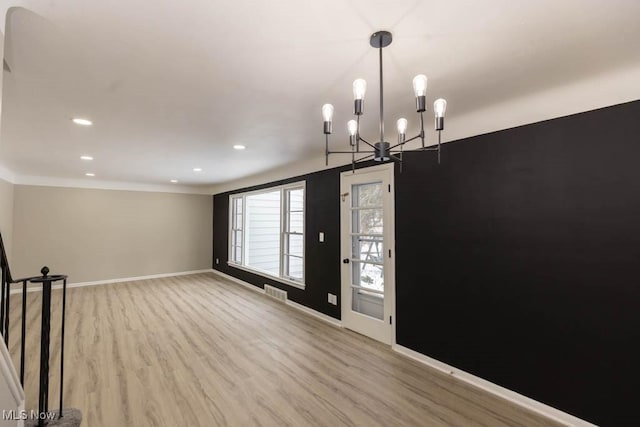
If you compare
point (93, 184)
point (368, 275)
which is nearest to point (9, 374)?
point (368, 275)

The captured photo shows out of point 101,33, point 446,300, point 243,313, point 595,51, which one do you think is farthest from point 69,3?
point 243,313

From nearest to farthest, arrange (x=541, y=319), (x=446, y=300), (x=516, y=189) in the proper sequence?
(x=541, y=319), (x=516, y=189), (x=446, y=300)

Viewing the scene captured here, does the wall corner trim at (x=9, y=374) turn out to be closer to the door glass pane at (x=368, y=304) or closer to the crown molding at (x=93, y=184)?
the door glass pane at (x=368, y=304)

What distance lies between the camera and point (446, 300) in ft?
9.70

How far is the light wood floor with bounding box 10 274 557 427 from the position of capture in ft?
7.45

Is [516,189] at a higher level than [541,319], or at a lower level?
higher

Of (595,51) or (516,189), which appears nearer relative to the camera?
(595,51)

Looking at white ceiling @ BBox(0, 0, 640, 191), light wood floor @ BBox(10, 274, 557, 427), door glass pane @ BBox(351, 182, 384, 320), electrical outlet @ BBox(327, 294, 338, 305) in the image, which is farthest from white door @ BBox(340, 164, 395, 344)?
white ceiling @ BBox(0, 0, 640, 191)

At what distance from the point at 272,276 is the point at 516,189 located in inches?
172

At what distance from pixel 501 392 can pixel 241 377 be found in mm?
2299

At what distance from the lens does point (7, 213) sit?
5590 mm

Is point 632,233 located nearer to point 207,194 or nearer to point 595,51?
point 595,51

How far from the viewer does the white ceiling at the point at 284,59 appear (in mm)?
1408

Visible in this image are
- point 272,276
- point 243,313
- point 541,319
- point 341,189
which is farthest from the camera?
point 272,276
